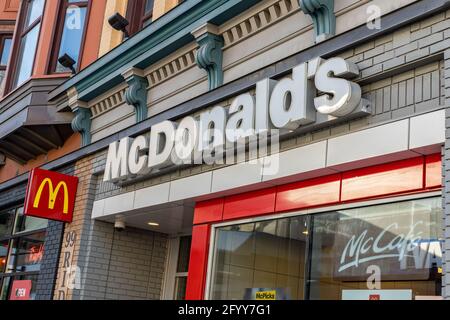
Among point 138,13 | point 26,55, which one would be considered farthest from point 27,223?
point 138,13

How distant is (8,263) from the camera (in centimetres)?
1295

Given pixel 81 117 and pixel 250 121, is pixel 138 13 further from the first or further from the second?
pixel 250 121

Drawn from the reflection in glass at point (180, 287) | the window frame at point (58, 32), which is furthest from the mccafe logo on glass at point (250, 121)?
the window frame at point (58, 32)

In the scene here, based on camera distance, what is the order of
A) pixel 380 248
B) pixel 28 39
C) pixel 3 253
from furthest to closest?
pixel 28 39 < pixel 3 253 < pixel 380 248

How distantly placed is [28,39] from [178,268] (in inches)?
260

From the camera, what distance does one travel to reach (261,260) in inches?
295

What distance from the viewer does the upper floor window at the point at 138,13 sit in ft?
36.4

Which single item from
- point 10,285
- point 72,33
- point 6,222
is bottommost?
point 10,285

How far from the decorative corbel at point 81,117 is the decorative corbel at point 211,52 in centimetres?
346

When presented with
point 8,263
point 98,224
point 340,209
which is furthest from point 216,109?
point 8,263

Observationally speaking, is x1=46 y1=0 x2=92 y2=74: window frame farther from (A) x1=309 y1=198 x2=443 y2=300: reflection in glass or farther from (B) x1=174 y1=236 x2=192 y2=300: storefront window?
(A) x1=309 y1=198 x2=443 y2=300: reflection in glass

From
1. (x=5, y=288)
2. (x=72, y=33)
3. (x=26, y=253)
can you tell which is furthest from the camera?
(x=5, y=288)

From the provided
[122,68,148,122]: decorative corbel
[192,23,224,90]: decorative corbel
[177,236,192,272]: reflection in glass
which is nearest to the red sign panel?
[177,236,192,272]: reflection in glass

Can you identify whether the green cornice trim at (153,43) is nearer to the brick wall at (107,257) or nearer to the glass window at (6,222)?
the brick wall at (107,257)
